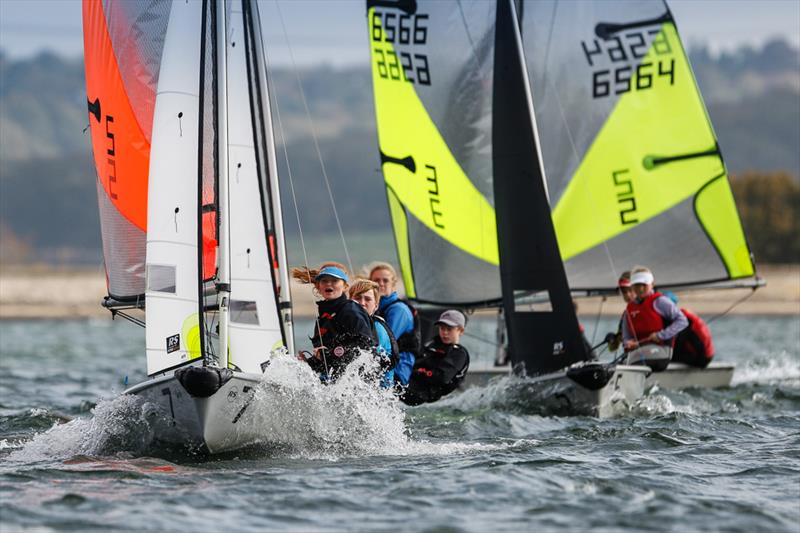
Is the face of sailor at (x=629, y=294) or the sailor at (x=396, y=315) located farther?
the face of sailor at (x=629, y=294)

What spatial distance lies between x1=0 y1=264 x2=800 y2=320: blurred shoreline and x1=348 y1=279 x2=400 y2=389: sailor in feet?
82.0

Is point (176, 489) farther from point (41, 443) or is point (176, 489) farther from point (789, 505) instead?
point (789, 505)

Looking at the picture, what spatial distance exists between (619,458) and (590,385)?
95.2 inches

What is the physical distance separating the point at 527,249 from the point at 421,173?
2.86m

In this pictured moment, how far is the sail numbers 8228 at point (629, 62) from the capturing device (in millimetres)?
15016

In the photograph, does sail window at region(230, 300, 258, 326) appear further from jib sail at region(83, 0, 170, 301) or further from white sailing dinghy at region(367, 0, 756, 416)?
white sailing dinghy at region(367, 0, 756, 416)

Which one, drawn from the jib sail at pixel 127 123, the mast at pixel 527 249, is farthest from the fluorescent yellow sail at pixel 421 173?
the jib sail at pixel 127 123

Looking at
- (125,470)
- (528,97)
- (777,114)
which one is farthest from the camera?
(777,114)

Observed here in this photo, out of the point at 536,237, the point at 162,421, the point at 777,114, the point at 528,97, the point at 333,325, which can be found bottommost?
the point at 162,421

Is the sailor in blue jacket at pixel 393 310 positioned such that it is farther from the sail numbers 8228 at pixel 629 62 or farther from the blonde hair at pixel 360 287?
the sail numbers 8228 at pixel 629 62

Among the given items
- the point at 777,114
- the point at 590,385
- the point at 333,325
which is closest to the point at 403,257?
the point at 590,385

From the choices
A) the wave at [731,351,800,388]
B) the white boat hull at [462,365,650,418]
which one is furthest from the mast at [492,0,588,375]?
the wave at [731,351,800,388]

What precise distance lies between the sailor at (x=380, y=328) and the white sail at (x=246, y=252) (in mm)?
628

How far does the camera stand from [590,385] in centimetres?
1095
